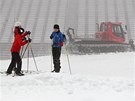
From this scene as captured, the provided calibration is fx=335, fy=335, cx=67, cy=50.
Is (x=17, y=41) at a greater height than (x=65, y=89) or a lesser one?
greater

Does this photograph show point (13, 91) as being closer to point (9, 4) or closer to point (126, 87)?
point (126, 87)

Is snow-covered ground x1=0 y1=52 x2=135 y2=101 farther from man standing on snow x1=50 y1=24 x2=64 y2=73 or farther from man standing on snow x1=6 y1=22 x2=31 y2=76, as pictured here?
man standing on snow x1=50 y1=24 x2=64 y2=73

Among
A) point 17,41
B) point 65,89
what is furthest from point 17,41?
point 65,89

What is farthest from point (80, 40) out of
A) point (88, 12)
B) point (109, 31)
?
point (88, 12)

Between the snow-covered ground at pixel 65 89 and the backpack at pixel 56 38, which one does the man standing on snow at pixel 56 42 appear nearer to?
the backpack at pixel 56 38

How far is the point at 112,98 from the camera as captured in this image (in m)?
5.14

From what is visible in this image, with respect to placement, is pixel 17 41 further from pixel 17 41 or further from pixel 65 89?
pixel 65 89

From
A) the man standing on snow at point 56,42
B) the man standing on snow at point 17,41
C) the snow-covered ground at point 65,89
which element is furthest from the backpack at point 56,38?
the snow-covered ground at point 65,89

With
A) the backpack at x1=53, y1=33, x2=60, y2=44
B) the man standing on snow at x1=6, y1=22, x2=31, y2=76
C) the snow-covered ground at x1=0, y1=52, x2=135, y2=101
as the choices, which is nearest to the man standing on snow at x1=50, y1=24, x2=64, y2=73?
the backpack at x1=53, y1=33, x2=60, y2=44

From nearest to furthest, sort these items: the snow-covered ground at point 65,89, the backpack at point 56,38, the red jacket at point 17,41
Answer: the snow-covered ground at point 65,89, the red jacket at point 17,41, the backpack at point 56,38

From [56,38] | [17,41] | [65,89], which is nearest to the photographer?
[65,89]

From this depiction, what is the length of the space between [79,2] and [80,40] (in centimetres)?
1545

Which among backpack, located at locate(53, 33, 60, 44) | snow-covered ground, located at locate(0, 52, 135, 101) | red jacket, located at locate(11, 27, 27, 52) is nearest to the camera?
snow-covered ground, located at locate(0, 52, 135, 101)

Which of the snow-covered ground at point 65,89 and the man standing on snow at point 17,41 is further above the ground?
the man standing on snow at point 17,41
